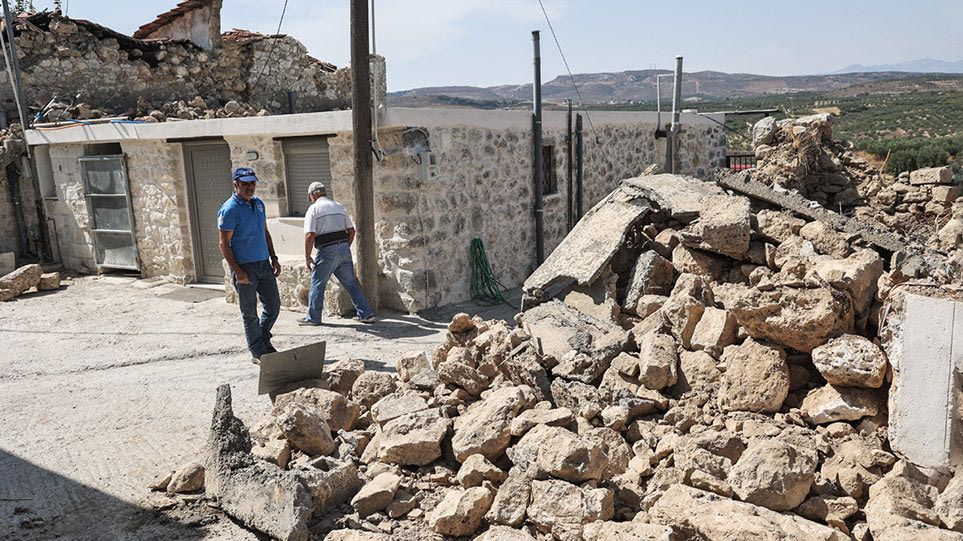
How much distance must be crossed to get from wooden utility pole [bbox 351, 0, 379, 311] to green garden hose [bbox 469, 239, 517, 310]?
60.0 inches

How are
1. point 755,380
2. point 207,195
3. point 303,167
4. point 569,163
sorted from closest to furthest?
point 755,380
point 303,167
point 207,195
point 569,163

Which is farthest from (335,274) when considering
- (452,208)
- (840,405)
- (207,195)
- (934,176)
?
(934,176)

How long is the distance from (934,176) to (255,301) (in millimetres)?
10477

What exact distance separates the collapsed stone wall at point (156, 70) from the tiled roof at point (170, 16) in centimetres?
99

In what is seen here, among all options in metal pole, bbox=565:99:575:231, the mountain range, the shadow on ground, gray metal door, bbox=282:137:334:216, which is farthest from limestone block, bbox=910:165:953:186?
the mountain range

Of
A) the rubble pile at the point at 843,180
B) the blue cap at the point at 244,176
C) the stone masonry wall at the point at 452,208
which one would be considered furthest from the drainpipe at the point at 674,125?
the blue cap at the point at 244,176

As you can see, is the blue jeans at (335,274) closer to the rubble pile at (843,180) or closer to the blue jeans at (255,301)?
the blue jeans at (255,301)

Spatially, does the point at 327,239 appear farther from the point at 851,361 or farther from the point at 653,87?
the point at 653,87

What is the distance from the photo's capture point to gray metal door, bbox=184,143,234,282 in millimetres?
9883

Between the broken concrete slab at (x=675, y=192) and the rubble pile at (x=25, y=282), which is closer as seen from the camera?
the broken concrete slab at (x=675, y=192)

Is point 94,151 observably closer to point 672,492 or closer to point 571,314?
point 571,314

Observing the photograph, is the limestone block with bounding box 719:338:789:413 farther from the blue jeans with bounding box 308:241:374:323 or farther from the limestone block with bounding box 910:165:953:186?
the limestone block with bounding box 910:165:953:186

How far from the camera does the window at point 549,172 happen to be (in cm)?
1052

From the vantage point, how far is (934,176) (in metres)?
10.8
